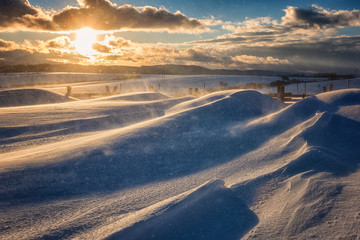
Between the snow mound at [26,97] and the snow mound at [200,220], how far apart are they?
46.0 ft

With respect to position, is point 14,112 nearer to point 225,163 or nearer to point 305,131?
point 225,163

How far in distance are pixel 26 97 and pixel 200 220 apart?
1483 centimetres

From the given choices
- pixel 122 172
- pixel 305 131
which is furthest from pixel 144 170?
pixel 305 131

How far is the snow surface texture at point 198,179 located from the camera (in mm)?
2455

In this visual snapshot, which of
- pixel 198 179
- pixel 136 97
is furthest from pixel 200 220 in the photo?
pixel 136 97

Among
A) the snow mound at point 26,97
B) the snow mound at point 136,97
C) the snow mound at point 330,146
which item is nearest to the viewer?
the snow mound at point 330,146

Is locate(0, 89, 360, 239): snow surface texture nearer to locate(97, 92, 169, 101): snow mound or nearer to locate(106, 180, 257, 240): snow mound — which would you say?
locate(106, 180, 257, 240): snow mound

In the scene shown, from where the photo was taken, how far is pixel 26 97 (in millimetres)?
13672

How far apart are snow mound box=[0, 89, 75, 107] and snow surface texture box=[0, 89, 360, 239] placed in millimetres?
7315

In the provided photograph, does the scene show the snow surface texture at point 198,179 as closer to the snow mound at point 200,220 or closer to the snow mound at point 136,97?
the snow mound at point 200,220

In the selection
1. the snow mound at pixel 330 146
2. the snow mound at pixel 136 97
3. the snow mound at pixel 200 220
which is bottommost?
the snow mound at pixel 200 220

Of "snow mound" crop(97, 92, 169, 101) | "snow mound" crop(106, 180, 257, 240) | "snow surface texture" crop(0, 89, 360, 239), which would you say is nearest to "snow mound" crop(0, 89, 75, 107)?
"snow mound" crop(97, 92, 169, 101)

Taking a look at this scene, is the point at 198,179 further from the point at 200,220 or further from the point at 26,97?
the point at 26,97

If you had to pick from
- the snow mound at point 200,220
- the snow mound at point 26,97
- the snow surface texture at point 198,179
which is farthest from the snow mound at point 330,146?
the snow mound at point 26,97
